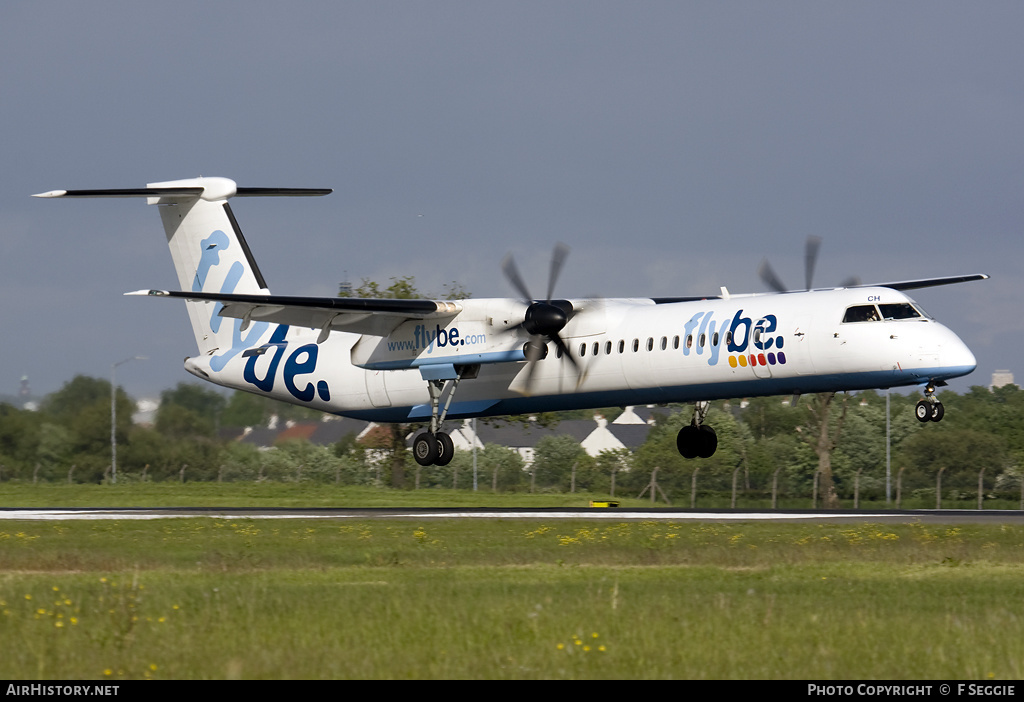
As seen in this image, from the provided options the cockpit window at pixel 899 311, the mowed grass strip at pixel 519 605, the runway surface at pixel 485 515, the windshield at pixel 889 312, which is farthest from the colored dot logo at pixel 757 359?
the mowed grass strip at pixel 519 605

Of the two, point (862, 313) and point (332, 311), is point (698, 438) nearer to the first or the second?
point (862, 313)

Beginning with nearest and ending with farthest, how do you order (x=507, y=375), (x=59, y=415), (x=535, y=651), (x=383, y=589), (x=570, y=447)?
1. (x=535, y=651)
2. (x=383, y=589)
3. (x=507, y=375)
4. (x=59, y=415)
5. (x=570, y=447)

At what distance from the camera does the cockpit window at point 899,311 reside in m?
26.6

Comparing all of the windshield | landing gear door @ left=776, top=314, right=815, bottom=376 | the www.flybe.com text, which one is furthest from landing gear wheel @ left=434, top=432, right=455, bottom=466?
the windshield

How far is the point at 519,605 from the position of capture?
45.6 feet

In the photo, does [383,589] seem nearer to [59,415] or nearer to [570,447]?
[59,415]

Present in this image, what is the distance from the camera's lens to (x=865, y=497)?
54.9m

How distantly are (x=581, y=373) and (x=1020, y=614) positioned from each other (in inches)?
714

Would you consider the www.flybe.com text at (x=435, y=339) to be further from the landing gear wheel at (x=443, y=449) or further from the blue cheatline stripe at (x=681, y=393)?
the landing gear wheel at (x=443, y=449)

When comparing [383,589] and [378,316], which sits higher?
[378,316]

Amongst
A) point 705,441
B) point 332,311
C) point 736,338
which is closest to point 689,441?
point 705,441

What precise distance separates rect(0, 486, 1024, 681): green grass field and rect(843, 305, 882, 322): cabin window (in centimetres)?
488
